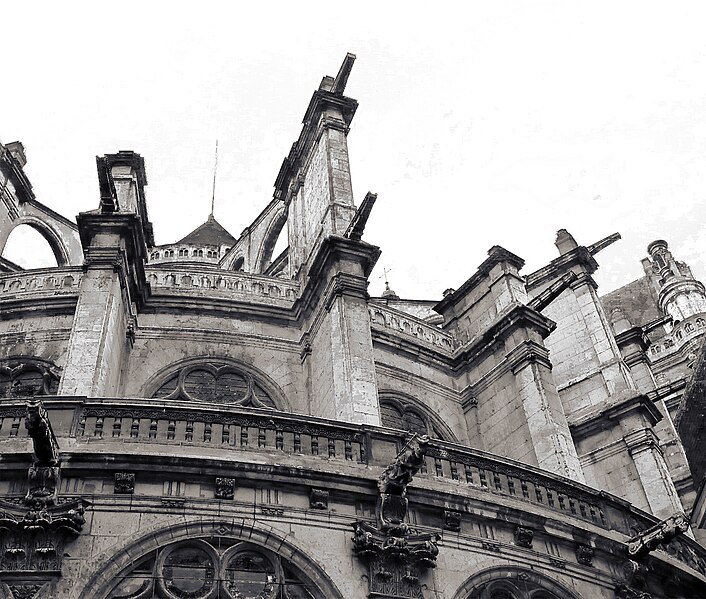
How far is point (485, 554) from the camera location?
34.4ft

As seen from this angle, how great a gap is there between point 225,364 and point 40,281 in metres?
4.51

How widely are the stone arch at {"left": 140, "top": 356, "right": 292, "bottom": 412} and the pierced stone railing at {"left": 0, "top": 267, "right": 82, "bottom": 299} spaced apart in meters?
2.73

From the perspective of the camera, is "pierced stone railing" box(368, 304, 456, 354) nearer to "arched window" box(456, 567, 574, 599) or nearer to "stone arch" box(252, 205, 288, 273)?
"arched window" box(456, 567, 574, 599)

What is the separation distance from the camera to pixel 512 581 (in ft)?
34.3

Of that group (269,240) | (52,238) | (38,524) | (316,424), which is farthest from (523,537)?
(269,240)

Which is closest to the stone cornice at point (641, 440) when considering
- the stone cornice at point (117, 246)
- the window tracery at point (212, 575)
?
the stone cornice at point (117, 246)

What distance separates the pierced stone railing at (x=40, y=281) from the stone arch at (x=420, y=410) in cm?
712

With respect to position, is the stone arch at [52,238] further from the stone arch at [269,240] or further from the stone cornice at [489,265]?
the stone cornice at [489,265]

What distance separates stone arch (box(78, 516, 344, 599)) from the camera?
29.5ft

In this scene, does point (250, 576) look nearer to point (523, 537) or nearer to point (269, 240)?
point (523, 537)

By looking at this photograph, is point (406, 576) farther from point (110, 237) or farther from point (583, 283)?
point (583, 283)

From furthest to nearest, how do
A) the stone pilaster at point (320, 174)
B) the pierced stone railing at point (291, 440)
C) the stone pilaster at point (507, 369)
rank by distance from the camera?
the stone pilaster at point (320, 174) < the stone pilaster at point (507, 369) < the pierced stone railing at point (291, 440)

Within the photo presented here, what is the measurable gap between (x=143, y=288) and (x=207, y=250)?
60.0ft

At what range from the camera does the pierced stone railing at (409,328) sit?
19330 millimetres
